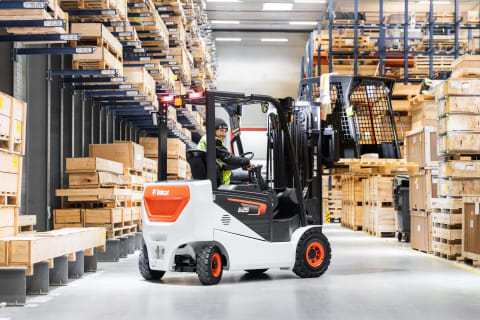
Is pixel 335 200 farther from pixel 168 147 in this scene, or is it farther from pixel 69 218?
pixel 69 218

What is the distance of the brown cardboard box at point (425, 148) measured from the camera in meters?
10.9

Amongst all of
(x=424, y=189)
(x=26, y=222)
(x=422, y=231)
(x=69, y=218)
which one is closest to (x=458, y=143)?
(x=424, y=189)

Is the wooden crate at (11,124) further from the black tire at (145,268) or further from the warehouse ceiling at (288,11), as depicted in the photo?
the warehouse ceiling at (288,11)

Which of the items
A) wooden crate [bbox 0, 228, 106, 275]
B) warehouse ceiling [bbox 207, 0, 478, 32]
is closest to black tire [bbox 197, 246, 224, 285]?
wooden crate [bbox 0, 228, 106, 275]

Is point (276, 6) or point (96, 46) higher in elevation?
point (276, 6)

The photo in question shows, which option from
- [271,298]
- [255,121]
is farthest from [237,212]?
[255,121]

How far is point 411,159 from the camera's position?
1180 centimetres

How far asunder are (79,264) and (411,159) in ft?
22.2

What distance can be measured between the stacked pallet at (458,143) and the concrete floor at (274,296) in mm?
910

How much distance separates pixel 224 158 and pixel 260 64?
22.9 m

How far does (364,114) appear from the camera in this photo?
11312mm

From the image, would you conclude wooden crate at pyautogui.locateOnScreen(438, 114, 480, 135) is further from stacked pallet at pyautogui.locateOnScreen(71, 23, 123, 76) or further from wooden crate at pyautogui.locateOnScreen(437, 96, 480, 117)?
stacked pallet at pyautogui.locateOnScreen(71, 23, 123, 76)

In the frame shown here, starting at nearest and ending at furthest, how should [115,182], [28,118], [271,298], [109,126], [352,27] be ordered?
[271,298], [28,118], [115,182], [109,126], [352,27]

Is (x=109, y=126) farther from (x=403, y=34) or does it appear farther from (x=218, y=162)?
(x=403, y=34)
